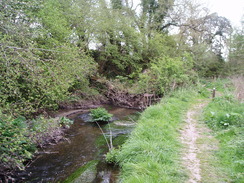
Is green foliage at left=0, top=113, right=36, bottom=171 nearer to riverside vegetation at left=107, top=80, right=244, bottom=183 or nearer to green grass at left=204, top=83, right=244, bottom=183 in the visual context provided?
riverside vegetation at left=107, top=80, right=244, bottom=183

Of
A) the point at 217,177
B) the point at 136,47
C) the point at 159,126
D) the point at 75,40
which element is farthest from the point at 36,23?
the point at 136,47

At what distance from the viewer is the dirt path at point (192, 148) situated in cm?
Answer: 342

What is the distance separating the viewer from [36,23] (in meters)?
8.08

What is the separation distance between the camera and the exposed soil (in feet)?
11.2

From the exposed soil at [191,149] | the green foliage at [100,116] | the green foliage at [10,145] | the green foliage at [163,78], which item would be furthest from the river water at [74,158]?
the green foliage at [163,78]

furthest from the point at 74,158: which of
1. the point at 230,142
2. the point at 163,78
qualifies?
A: the point at 163,78

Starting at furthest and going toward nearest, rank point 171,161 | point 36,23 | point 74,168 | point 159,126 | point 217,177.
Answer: point 36,23
point 159,126
point 74,168
point 171,161
point 217,177

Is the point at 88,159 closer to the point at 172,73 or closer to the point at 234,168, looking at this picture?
the point at 234,168

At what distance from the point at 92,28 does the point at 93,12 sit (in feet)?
4.61

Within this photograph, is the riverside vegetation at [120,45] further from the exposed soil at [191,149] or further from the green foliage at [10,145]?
the exposed soil at [191,149]

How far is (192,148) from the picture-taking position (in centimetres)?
456

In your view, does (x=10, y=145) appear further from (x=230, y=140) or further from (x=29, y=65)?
(x=230, y=140)

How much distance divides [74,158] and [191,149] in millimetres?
3549

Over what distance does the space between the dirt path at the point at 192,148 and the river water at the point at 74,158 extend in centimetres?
175
